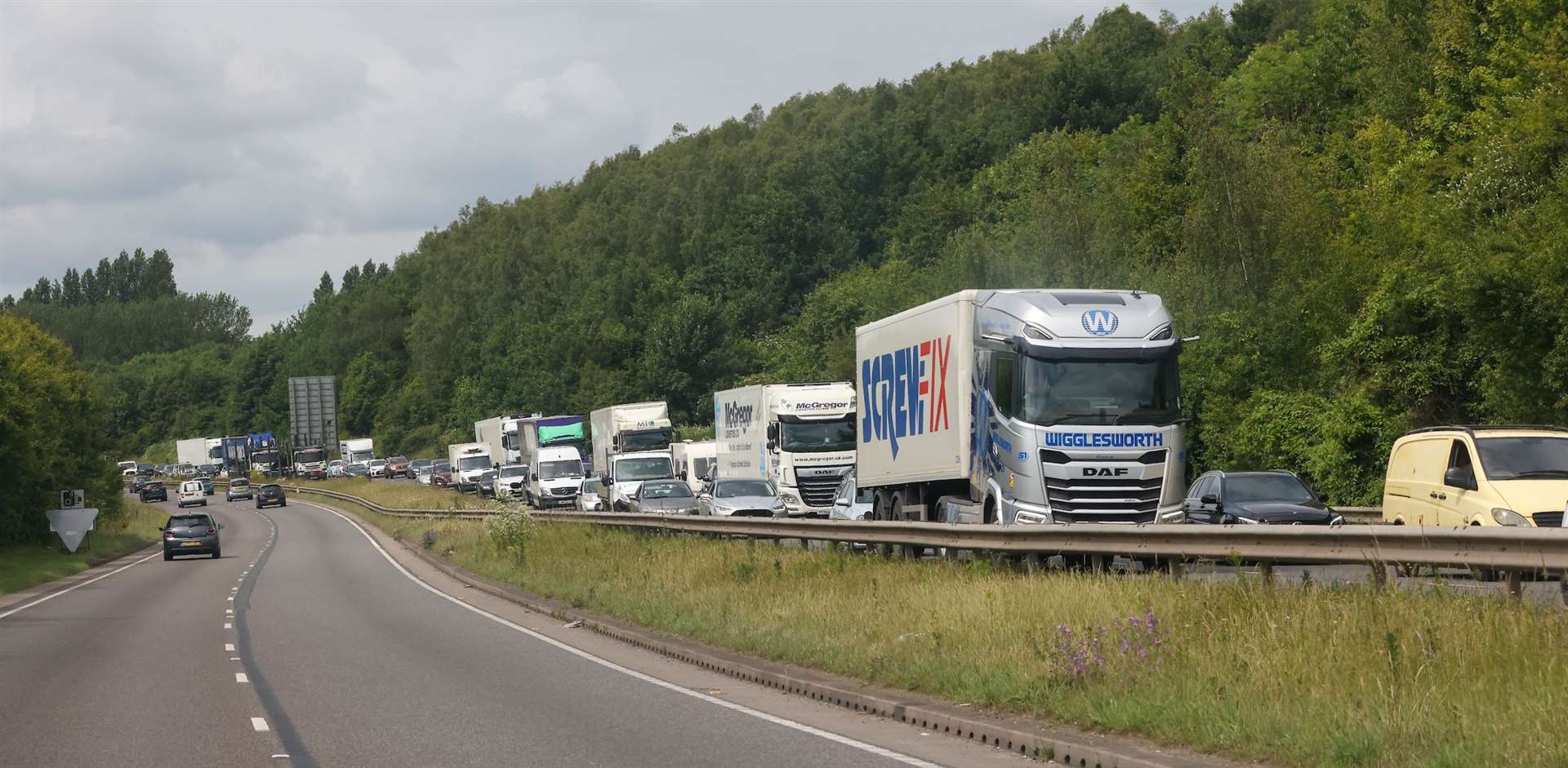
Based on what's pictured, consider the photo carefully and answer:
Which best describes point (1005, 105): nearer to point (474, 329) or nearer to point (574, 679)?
point (474, 329)

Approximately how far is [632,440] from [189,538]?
54.0 ft

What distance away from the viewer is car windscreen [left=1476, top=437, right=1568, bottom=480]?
19.2 metres

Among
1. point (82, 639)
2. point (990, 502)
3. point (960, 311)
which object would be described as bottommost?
point (82, 639)

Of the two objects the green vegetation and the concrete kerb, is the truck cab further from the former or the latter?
the concrete kerb

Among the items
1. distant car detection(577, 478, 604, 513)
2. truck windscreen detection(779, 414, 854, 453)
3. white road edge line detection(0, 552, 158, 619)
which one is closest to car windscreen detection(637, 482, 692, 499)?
truck windscreen detection(779, 414, 854, 453)

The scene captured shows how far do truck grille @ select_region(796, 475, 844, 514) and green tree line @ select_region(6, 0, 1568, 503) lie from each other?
33.1 ft

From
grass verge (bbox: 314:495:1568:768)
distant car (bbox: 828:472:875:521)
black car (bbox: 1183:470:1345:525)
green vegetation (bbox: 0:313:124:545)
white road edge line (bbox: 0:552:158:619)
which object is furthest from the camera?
green vegetation (bbox: 0:313:124:545)

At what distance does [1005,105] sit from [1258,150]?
2731 inches

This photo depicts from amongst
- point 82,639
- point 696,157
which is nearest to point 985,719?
point 82,639

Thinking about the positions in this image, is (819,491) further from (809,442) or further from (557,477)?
(557,477)

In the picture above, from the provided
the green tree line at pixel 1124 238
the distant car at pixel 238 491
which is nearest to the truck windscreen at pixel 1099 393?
the green tree line at pixel 1124 238

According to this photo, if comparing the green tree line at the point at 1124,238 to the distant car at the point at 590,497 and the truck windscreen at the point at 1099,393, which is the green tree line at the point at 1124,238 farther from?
the distant car at the point at 590,497

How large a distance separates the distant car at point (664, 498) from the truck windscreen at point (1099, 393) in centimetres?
2018

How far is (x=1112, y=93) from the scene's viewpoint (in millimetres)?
108625
